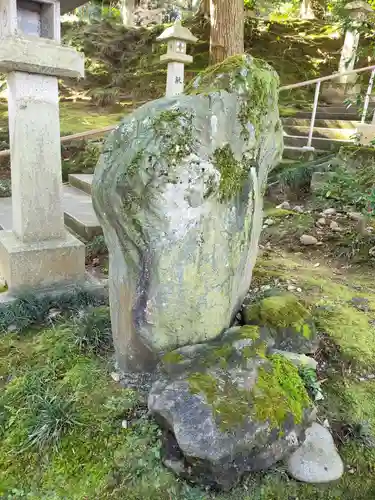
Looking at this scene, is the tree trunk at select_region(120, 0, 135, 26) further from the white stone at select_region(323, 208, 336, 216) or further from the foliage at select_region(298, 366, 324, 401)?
the foliage at select_region(298, 366, 324, 401)

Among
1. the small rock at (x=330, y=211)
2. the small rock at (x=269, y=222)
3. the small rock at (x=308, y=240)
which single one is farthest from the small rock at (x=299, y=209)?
the small rock at (x=308, y=240)

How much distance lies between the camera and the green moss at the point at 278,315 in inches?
90.9

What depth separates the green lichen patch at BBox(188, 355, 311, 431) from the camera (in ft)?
5.40

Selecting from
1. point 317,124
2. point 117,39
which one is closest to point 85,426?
point 317,124

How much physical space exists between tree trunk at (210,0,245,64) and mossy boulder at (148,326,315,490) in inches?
233

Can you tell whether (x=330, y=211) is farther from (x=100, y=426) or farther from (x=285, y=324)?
(x=100, y=426)

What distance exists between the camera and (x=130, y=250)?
72.6 inches

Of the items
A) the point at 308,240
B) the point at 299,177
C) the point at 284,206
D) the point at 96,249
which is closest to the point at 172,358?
the point at 96,249

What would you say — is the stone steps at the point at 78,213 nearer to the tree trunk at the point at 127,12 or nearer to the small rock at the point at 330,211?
the small rock at the point at 330,211

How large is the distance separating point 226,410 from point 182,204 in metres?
0.87

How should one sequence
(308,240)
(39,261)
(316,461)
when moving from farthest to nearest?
(308,240) < (39,261) < (316,461)

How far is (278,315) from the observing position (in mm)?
2326

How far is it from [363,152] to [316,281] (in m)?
2.85

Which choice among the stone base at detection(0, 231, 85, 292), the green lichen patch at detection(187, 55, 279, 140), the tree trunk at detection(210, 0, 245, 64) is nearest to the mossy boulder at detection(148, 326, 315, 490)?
the green lichen patch at detection(187, 55, 279, 140)
